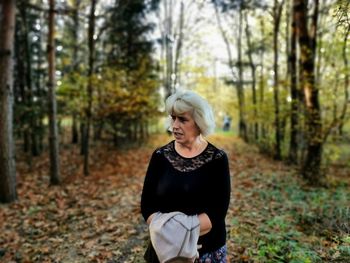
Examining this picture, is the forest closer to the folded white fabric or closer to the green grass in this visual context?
the green grass

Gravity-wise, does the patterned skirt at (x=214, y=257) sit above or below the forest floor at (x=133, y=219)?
above

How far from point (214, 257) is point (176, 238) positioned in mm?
620

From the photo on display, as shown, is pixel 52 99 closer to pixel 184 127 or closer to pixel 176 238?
pixel 184 127

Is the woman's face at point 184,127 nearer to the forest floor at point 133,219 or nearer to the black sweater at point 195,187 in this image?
the black sweater at point 195,187

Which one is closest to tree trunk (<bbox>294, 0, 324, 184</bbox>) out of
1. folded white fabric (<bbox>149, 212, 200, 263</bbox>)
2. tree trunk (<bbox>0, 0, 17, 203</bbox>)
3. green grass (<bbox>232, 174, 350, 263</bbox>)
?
green grass (<bbox>232, 174, 350, 263</bbox>)

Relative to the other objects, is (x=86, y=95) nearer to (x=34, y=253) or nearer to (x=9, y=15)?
(x=9, y=15)

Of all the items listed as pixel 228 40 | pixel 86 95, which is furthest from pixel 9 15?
pixel 228 40

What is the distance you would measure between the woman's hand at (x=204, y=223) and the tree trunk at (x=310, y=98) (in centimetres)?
802

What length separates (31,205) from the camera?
29.1 feet

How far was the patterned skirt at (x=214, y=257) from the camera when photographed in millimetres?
2803

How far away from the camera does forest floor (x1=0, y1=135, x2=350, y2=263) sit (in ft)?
16.4

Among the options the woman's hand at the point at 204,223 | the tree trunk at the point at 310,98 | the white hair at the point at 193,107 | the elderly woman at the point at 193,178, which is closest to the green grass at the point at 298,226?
the tree trunk at the point at 310,98

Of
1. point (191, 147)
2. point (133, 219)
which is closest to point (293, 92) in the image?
point (133, 219)

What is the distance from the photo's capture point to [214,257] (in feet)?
9.32
